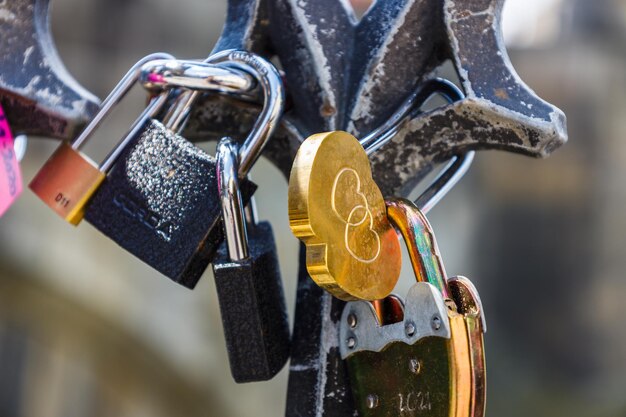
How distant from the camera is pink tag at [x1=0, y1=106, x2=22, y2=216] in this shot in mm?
443

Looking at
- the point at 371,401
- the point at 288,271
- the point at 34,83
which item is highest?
the point at 34,83

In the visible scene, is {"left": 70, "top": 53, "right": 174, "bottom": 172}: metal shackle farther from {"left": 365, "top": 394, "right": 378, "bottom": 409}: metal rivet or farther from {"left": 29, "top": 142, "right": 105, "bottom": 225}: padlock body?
{"left": 365, "top": 394, "right": 378, "bottom": 409}: metal rivet

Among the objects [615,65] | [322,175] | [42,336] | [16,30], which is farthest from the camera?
[615,65]

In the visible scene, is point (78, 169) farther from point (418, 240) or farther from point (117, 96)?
point (418, 240)

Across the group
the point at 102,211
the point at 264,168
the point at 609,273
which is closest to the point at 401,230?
the point at 102,211

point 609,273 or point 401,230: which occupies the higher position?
point 401,230

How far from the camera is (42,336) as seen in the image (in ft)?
7.52

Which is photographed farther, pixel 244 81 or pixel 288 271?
pixel 288 271

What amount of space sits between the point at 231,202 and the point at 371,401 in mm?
120

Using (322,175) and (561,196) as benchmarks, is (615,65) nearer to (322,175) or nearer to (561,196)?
(561,196)

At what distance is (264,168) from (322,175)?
196cm

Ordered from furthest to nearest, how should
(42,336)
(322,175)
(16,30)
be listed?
(42,336)
(16,30)
(322,175)

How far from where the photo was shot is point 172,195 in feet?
1.37

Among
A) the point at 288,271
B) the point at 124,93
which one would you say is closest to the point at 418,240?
the point at 124,93
